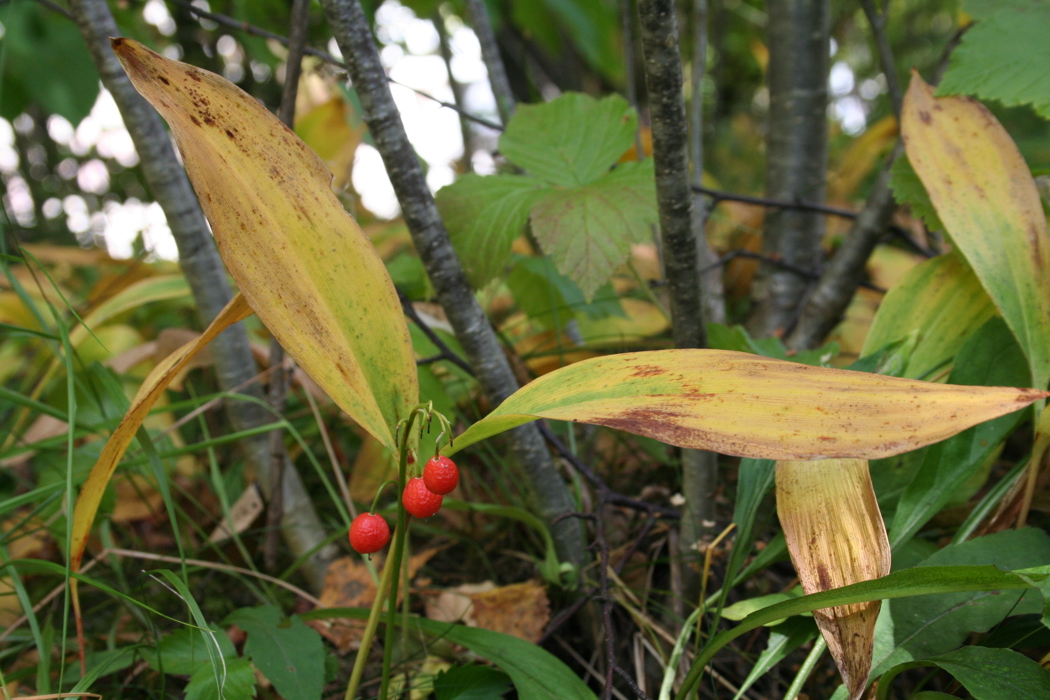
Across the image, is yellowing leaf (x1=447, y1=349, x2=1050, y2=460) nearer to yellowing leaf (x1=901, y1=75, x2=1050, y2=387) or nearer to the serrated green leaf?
yellowing leaf (x1=901, y1=75, x2=1050, y2=387)

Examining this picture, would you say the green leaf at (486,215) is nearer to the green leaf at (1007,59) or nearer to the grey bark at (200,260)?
the grey bark at (200,260)

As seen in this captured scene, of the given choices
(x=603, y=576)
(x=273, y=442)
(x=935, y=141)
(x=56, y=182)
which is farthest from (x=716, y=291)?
(x=56, y=182)

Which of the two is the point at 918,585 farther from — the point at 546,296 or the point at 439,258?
the point at 546,296

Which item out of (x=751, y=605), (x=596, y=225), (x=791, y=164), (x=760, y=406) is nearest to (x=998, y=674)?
(x=751, y=605)

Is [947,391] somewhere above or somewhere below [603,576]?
above

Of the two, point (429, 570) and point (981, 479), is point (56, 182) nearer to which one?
point (429, 570)

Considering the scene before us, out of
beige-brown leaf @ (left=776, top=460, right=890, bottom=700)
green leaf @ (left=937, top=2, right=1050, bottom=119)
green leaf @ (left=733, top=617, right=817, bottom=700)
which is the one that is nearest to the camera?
beige-brown leaf @ (left=776, top=460, right=890, bottom=700)

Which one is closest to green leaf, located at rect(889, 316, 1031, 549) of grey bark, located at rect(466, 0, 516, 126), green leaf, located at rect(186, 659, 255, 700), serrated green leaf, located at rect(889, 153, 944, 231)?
serrated green leaf, located at rect(889, 153, 944, 231)
